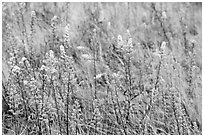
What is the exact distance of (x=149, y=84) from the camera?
3.51 metres

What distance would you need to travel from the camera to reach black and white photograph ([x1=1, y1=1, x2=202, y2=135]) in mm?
2799

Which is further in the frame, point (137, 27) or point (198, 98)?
point (137, 27)

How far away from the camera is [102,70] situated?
3684mm

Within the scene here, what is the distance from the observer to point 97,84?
3488 mm

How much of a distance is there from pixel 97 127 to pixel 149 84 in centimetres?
95

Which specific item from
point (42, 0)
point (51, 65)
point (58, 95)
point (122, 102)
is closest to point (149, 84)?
point (122, 102)

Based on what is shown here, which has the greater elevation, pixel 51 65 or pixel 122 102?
pixel 51 65

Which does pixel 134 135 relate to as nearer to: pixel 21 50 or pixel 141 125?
pixel 141 125

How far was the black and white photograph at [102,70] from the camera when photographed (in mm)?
2799

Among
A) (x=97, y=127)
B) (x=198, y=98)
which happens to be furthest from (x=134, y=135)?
(x=198, y=98)

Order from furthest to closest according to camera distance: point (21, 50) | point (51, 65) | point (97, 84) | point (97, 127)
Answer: point (21, 50)
point (97, 84)
point (97, 127)
point (51, 65)

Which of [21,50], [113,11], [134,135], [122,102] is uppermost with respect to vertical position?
[113,11]

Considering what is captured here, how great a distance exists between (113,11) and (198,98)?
200 cm

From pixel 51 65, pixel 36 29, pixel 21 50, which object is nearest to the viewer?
pixel 51 65
